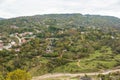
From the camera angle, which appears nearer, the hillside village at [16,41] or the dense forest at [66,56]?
the dense forest at [66,56]

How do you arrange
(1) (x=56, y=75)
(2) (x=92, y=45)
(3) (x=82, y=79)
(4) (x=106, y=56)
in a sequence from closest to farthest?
(3) (x=82, y=79), (1) (x=56, y=75), (4) (x=106, y=56), (2) (x=92, y=45)

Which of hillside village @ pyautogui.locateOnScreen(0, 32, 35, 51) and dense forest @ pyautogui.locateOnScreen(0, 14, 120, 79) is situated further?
hillside village @ pyautogui.locateOnScreen(0, 32, 35, 51)

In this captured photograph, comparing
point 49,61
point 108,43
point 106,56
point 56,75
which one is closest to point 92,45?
point 108,43

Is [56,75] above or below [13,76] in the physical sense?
below

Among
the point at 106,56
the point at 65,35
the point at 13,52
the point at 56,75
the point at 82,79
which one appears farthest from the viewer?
the point at 65,35

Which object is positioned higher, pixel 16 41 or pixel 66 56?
pixel 66 56

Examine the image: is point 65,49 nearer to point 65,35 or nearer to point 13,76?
point 65,35

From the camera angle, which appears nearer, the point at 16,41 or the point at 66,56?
the point at 66,56

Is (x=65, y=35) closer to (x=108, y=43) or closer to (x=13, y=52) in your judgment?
(x=108, y=43)

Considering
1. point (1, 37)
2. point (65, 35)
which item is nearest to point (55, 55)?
point (65, 35)

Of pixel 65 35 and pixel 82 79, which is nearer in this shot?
pixel 82 79
